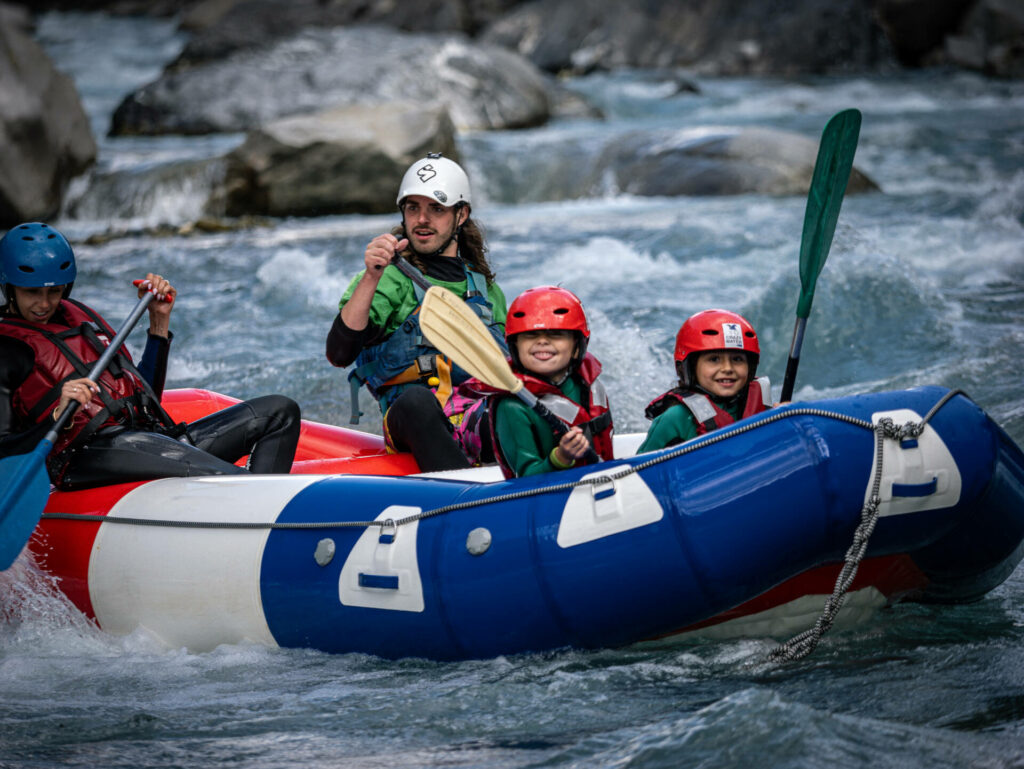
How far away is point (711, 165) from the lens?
1116cm

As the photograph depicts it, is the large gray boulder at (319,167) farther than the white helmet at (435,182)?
Yes

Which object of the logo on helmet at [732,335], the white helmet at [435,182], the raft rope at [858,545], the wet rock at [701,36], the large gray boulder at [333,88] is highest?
the wet rock at [701,36]

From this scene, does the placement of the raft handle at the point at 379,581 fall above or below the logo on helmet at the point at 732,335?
below

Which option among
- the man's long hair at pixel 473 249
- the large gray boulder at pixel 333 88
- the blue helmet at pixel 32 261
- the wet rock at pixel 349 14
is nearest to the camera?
the blue helmet at pixel 32 261

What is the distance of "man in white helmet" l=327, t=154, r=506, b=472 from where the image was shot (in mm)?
3727

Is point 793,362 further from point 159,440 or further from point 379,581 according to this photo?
point 159,440

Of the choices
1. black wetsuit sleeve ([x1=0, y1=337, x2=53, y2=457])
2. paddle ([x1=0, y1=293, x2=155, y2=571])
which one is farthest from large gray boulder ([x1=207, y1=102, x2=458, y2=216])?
paddle ([x1=0, y1=293, x2=155, y2=571])

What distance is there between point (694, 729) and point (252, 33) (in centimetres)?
1621

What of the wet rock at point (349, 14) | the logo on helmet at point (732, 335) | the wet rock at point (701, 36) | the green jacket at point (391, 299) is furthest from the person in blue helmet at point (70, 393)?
the wet rock at point (349, 14)

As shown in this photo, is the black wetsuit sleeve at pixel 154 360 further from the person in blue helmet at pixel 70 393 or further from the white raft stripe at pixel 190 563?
the white raft stripe at pixel 190 563

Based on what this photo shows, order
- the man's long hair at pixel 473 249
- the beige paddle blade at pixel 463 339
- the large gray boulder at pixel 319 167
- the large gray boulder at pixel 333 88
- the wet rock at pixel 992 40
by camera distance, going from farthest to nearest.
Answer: the wet rock at pixel 992 40 < the large gray boulder at pixel 333 88 < the large gray boulder at pixel 319 167 < the man's long hair at pixel 473 249 < the beige paddle blade at pixel 463 339

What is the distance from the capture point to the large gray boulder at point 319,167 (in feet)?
35.1

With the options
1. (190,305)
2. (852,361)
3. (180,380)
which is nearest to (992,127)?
(852,361)

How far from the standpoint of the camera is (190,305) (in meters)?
8.00
